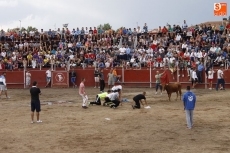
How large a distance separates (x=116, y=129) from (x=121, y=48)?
22150 mm

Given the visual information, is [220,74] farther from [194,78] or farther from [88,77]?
[88,77]

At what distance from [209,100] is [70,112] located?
831 cm

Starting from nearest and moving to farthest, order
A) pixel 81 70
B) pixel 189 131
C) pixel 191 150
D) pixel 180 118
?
1. pixel 191 150
2. pixel 189 131
3. pixel 180 118
4. pixel 81 70

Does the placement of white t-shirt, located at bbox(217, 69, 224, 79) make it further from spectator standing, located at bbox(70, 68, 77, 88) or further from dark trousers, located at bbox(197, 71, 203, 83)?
spectator standing, located at bbox(70, 68, 77, 88)

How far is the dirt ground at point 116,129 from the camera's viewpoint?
46.7 feet

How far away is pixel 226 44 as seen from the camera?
36344 millimetres

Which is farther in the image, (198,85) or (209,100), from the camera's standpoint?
(198,85)

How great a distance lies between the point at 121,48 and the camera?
38.9 meters

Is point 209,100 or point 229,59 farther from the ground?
point 229,59

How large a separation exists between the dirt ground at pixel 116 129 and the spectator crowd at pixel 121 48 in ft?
36.6

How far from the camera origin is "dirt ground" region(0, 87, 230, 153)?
14.2m

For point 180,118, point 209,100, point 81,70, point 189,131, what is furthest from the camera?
point 81,70

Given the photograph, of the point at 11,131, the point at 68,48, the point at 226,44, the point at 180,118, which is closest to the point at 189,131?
the point at 180,118

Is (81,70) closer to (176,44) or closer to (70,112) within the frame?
(176,44)
